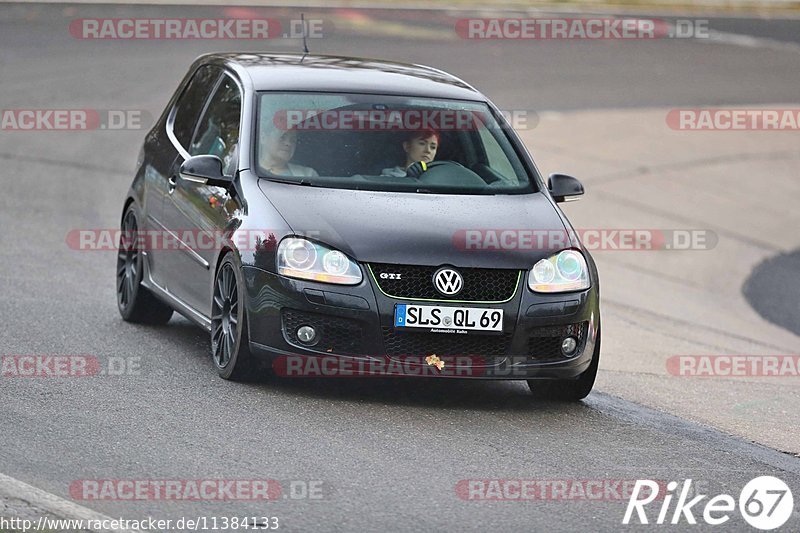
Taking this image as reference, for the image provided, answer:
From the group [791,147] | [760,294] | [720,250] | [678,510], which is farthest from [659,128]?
[678,510]

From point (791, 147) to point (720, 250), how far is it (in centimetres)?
574

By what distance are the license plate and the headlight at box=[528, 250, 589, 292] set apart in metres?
0.38

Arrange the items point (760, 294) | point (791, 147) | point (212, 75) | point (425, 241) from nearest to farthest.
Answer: point (425, 241) < point (212, 75) < point (760, 294) < point (791, 147)

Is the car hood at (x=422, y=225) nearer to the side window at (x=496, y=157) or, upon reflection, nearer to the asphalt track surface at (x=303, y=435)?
the side window at (x=496, y=157)

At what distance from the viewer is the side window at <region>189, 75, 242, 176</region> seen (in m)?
9.15

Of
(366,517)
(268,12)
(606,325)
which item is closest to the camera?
(366,517)

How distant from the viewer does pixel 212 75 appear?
10242 mm

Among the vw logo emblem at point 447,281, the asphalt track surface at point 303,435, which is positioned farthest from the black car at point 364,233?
the asphalt track surface at point 303,435

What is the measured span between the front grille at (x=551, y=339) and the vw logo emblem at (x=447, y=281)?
488 millimetres

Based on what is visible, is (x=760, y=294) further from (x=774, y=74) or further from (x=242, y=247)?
(x=774, y=74)

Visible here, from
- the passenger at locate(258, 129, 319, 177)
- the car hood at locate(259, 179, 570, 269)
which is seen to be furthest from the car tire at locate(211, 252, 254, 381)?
the passenger at locate(258, 129, 319, 177)

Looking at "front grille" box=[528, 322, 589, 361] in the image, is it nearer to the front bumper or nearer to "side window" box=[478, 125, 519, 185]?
the front bumper

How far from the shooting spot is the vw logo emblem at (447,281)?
7.91 m

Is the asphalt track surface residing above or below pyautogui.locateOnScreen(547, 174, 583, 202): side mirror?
below
